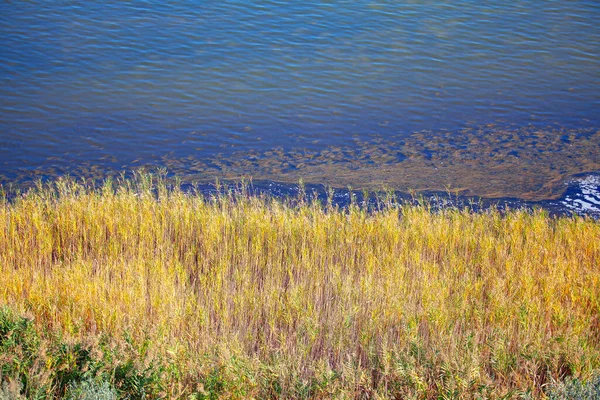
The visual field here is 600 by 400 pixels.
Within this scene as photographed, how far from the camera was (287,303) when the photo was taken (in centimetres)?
529

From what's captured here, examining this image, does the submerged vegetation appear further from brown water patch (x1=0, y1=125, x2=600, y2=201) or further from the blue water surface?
the blue water surface

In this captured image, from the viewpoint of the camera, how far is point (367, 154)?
1053 cm

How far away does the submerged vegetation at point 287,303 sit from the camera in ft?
13.7

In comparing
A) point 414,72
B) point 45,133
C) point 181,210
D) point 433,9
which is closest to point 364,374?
point 181,210

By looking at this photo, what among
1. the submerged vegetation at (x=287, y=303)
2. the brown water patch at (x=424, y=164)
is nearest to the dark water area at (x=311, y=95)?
the brown water patch at (x=424, y=164)

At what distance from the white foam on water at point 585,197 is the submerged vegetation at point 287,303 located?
70.1 inches

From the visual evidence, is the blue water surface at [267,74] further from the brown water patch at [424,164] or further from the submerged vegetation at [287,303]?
the submerged vegetation at [287,303]

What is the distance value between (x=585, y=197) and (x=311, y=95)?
554cm

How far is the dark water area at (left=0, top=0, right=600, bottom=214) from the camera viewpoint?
9.99m

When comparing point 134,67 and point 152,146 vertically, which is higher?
point 134,67

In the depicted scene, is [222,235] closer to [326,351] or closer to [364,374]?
[326,351]

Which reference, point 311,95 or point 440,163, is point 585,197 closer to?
point 440,163

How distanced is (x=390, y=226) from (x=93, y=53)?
30.8 feet

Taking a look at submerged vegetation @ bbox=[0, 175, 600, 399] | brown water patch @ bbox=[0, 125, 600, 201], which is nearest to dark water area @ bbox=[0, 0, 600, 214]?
brown water patch @ bbox=[0, 125, 600, 201]
